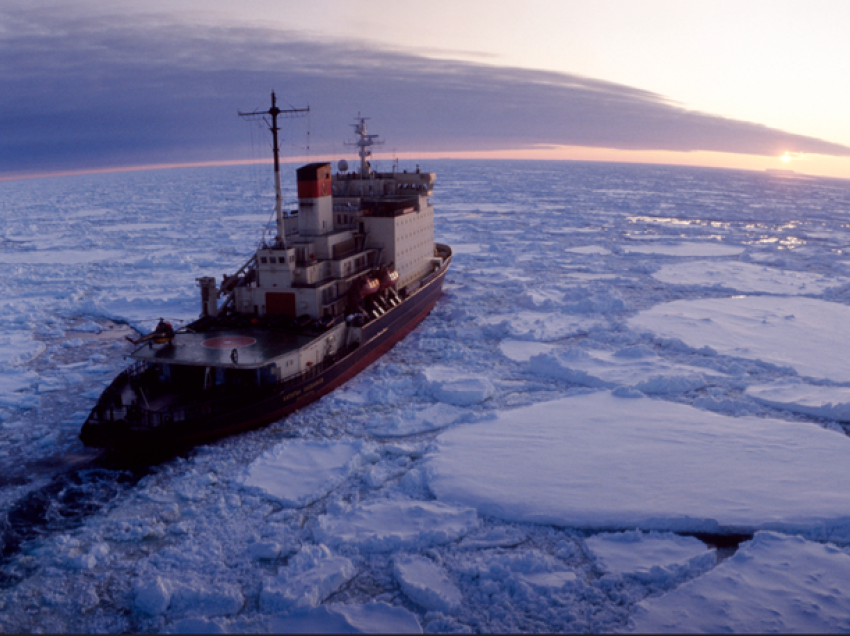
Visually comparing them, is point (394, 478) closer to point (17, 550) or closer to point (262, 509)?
point (262, 509)

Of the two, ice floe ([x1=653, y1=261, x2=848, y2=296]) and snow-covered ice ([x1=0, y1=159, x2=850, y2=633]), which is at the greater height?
ice floe ([x1=653, y1=261, x2=848, y2=296])

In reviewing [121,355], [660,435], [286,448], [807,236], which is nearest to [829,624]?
[660,435]

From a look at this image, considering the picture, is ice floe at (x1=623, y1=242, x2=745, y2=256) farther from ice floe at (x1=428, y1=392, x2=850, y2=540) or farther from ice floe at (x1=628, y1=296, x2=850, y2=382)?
ice floe at (x1=428, y1=392, x2=850, y2=540)

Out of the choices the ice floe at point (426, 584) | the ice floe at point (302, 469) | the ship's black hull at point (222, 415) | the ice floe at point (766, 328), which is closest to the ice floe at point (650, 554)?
the ice floe at point (426, 584)

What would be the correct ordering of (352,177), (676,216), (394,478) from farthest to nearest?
(676,216), (352,177), (394,478)

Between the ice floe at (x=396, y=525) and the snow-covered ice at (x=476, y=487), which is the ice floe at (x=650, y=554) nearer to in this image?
the snow-covered ice at (x=476, y=487)

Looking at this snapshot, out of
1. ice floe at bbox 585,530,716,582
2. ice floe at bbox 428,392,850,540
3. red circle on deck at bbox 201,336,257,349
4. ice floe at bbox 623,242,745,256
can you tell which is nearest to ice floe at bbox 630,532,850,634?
ice floe at bbox 585,530,716,582
